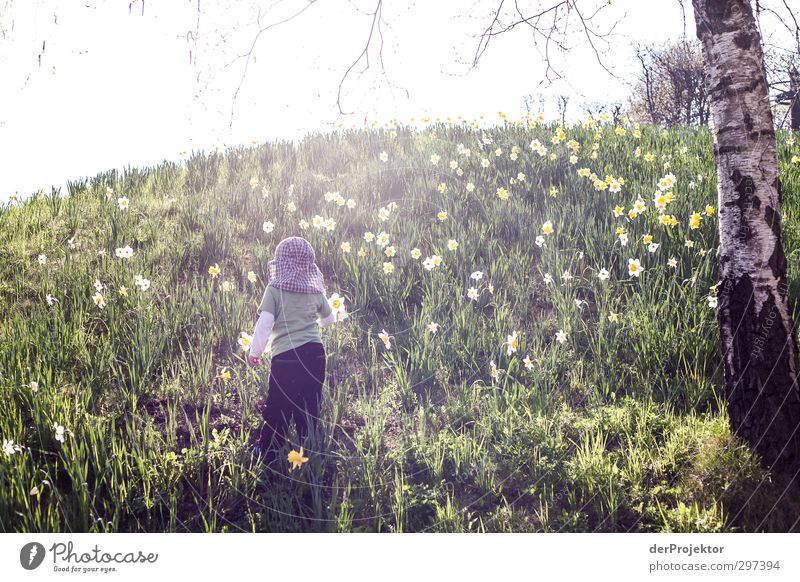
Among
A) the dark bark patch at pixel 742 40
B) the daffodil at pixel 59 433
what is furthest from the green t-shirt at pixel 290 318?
the dark bark patch at pixel 742 40

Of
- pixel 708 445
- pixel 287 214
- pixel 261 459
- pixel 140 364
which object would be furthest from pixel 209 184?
pixel 708 445

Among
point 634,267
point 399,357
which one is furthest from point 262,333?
point 634,267

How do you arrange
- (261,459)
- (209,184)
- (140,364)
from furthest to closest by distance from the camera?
1. (209,184)
2. (140,364)
3. (261,459)

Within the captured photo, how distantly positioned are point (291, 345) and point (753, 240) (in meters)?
2.35

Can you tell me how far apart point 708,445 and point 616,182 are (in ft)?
9.74

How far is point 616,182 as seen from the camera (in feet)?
17.2

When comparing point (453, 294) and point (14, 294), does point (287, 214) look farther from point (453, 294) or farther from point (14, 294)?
point (14, 294)

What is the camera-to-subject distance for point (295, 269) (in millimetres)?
3236

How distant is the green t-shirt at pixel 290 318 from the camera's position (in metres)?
3.16

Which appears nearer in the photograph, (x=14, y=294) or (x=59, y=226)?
(x=14, y=294)

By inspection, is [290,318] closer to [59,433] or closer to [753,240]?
[59,433]
